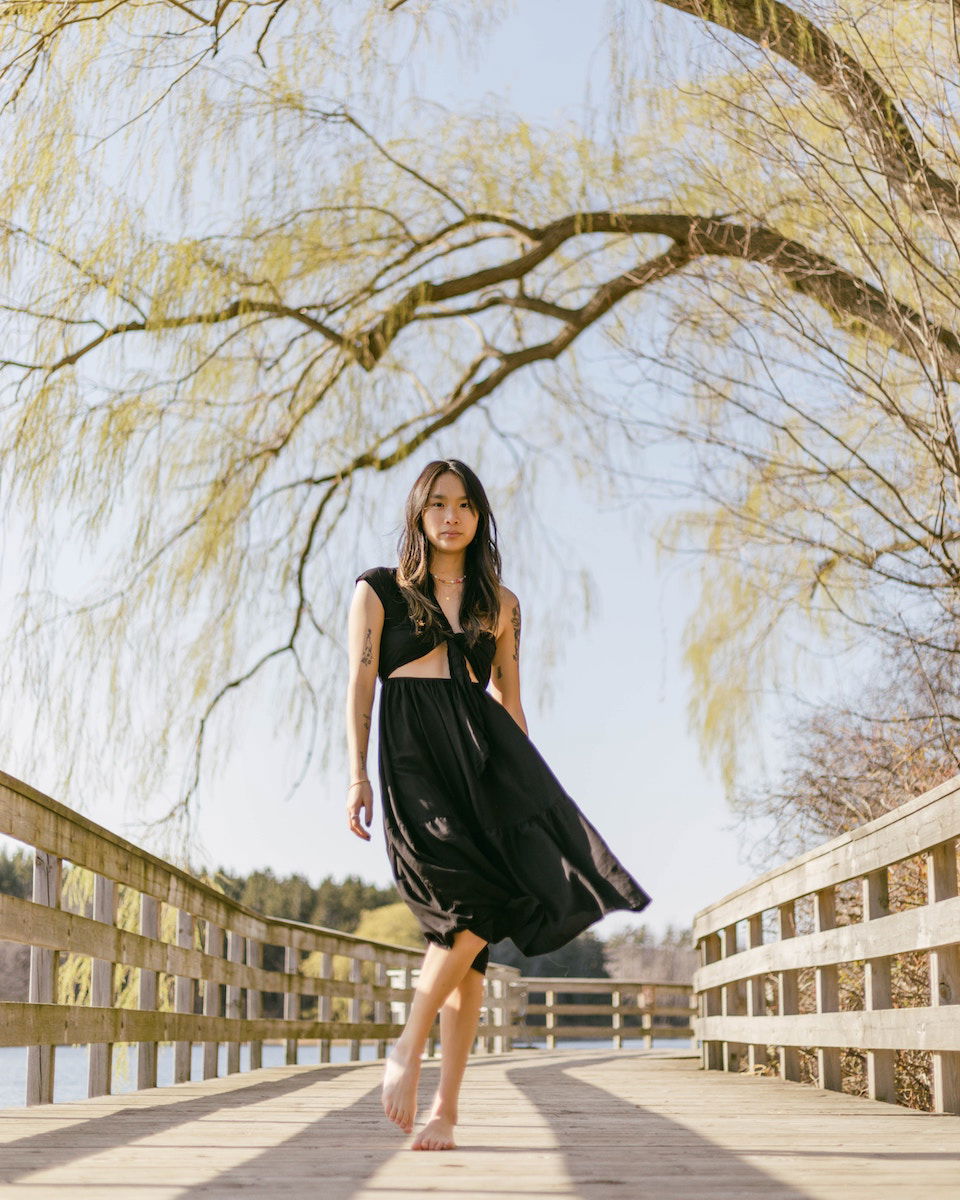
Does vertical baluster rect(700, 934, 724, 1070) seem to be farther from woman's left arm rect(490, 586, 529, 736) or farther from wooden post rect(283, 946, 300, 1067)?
woman's left arm rect(490, 586, 529, 736)

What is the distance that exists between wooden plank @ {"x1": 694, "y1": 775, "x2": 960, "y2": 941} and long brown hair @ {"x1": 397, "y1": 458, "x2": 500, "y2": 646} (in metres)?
1.14

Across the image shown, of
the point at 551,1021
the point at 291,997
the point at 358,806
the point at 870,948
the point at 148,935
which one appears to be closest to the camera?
the point at 358,806

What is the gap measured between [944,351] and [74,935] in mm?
3667

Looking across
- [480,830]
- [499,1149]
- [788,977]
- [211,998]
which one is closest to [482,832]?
[480,830]

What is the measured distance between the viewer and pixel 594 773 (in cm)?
1041

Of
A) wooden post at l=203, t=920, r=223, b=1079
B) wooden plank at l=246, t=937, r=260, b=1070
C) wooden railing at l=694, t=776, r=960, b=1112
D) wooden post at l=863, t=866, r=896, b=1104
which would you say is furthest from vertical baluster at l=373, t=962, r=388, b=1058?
wooden post at l=863, t=866, r=896, b=1104

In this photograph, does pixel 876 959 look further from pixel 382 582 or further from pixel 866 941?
pixel 382 582

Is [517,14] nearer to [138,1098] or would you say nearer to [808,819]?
[808,819]

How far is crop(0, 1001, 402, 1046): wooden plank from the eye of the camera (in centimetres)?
363

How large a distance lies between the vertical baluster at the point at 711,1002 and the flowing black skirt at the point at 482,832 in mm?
5013

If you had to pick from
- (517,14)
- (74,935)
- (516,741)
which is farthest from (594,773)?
(516,741)

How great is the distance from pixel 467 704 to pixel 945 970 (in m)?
1.49

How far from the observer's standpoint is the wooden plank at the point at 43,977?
12.8ft

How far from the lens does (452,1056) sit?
3223 millimetres
